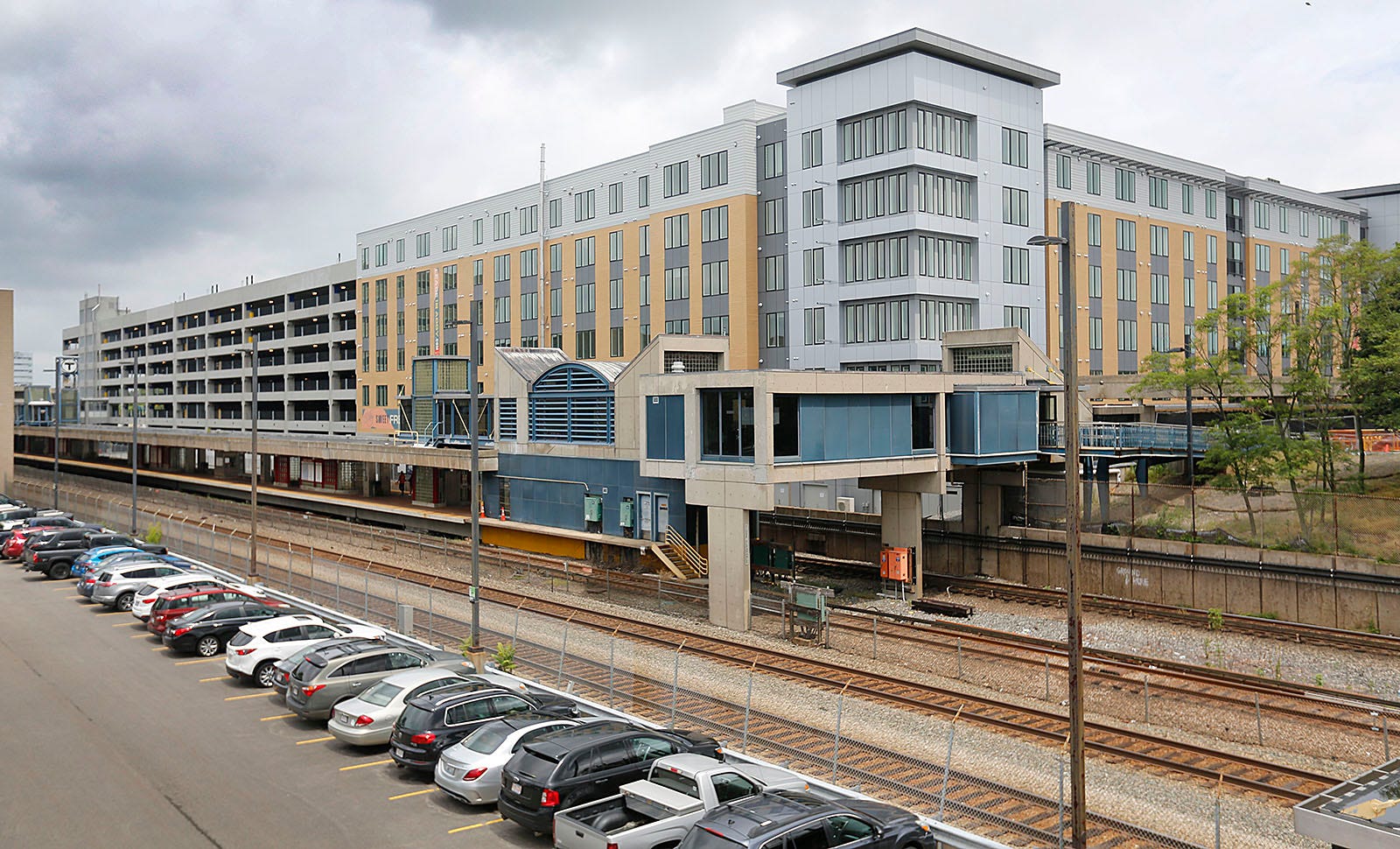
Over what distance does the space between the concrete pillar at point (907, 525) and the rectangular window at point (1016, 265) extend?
2541 cm

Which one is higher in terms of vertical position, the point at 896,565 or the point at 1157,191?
the point at 1157,191

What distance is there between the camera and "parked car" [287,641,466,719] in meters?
21.1

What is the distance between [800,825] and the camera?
1258cm

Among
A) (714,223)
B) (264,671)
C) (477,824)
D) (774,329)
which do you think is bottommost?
(477,824)

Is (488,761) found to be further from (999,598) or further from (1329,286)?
(1329,286)

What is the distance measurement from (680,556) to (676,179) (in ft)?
113

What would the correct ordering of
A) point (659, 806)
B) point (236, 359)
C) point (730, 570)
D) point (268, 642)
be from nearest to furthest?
point (659, 806), point (268, 642), point (730, 570), point (236, 359)

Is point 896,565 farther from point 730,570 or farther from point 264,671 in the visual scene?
point 264,671

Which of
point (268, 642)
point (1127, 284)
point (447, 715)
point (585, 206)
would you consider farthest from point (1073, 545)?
point (585, 206)

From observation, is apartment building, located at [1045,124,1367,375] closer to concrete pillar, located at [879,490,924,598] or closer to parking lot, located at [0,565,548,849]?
concrete pillar, located at [879,490,924,598]

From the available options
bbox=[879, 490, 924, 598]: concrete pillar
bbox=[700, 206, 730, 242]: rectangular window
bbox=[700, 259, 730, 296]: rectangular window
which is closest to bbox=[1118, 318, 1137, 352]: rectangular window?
bbox=[700, 259, 730, 296]: rectangular window

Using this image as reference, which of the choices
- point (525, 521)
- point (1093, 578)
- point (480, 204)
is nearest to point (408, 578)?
point (525, 521)

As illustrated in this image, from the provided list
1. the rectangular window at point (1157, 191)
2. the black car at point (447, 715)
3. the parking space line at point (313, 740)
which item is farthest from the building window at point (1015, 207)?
the parking space line at point (313, 740)

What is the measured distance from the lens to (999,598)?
38.9m
